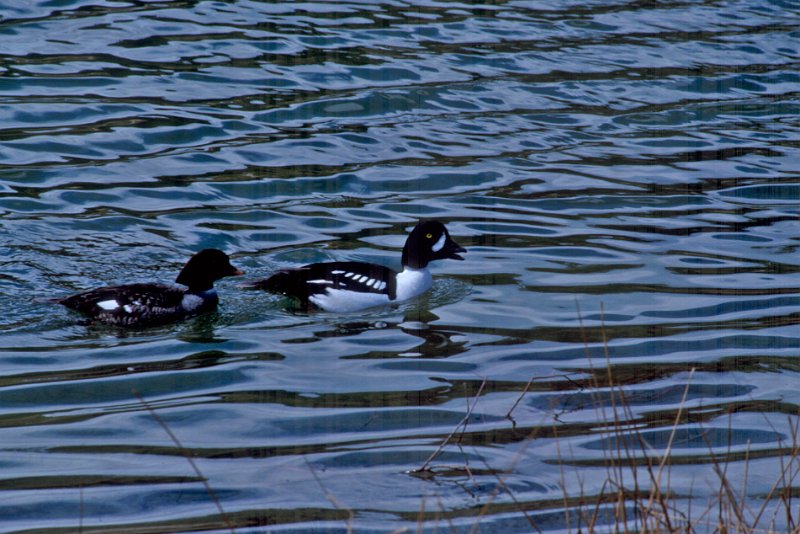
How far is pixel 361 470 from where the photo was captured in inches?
261

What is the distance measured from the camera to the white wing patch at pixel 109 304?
951 centimetres

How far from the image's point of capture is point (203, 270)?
1017cm

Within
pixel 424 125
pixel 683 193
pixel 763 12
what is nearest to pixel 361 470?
pixel 683 193

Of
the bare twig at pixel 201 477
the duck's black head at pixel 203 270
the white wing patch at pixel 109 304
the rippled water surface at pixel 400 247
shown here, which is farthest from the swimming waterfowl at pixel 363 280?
the bare twig at pixel 201 477

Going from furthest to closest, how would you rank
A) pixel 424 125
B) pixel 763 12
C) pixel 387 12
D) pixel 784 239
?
pixel 763 12 < pixel 387 12 < pixel 424 125 < pixel 784 239

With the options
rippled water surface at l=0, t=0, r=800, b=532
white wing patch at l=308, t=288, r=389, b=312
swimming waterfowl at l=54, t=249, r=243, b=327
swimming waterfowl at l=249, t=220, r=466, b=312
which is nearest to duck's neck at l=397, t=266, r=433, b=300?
swimming waterfowl at l=249, t=220, r=466, b=312

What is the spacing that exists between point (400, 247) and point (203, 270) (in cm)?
241

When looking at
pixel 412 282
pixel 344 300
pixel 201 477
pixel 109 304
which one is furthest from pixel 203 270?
pixel 201 477

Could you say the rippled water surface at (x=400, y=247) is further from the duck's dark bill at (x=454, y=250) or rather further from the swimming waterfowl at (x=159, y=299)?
the duck's dark bill at (x=454, y=250)

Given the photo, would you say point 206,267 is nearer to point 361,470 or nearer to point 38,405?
point 38,405

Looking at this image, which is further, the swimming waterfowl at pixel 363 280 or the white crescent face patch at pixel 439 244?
the white crescent face patch at pixel 439 244

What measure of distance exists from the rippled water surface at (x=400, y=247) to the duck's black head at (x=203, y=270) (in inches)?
13.3

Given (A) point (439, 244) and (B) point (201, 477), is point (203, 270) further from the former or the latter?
(B) point (201, 477)

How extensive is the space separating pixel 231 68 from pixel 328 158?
341 centimetres
